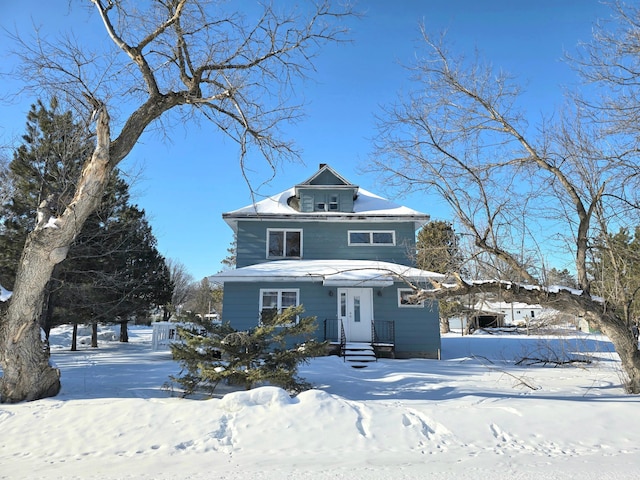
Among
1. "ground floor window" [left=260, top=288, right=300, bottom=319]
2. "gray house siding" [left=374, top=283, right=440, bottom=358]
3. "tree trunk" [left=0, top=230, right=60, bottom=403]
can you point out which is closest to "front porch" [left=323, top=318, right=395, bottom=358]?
"gray house siding" [left=374, top=283, right=440, bottom=358]

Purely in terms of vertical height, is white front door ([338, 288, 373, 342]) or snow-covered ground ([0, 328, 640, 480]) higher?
white front door ([338, 288, 373, 342])

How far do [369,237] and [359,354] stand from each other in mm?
5304

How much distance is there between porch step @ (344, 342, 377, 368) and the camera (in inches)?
520

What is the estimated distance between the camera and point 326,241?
17.4 metres

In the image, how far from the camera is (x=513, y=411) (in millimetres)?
6348

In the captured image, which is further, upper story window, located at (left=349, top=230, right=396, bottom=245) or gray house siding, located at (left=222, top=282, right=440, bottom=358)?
upper story window, located at (left=349, top=230, right=396, bottom=245)

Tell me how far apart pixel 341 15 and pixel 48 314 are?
598 inches

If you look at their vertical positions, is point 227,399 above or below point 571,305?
below

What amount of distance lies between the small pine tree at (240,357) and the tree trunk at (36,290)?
87.4 inches

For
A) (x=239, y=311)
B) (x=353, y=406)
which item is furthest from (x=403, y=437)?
(x=239, y=311)

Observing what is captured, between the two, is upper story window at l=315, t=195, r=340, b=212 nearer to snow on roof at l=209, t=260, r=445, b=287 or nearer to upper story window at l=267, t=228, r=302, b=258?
upper story window at l=267, t=228, r=302, b=258

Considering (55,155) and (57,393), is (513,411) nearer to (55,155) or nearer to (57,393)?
(57,393)

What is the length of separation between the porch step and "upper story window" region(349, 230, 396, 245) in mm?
4370

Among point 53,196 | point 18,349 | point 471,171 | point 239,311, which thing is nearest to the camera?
point 18,349
